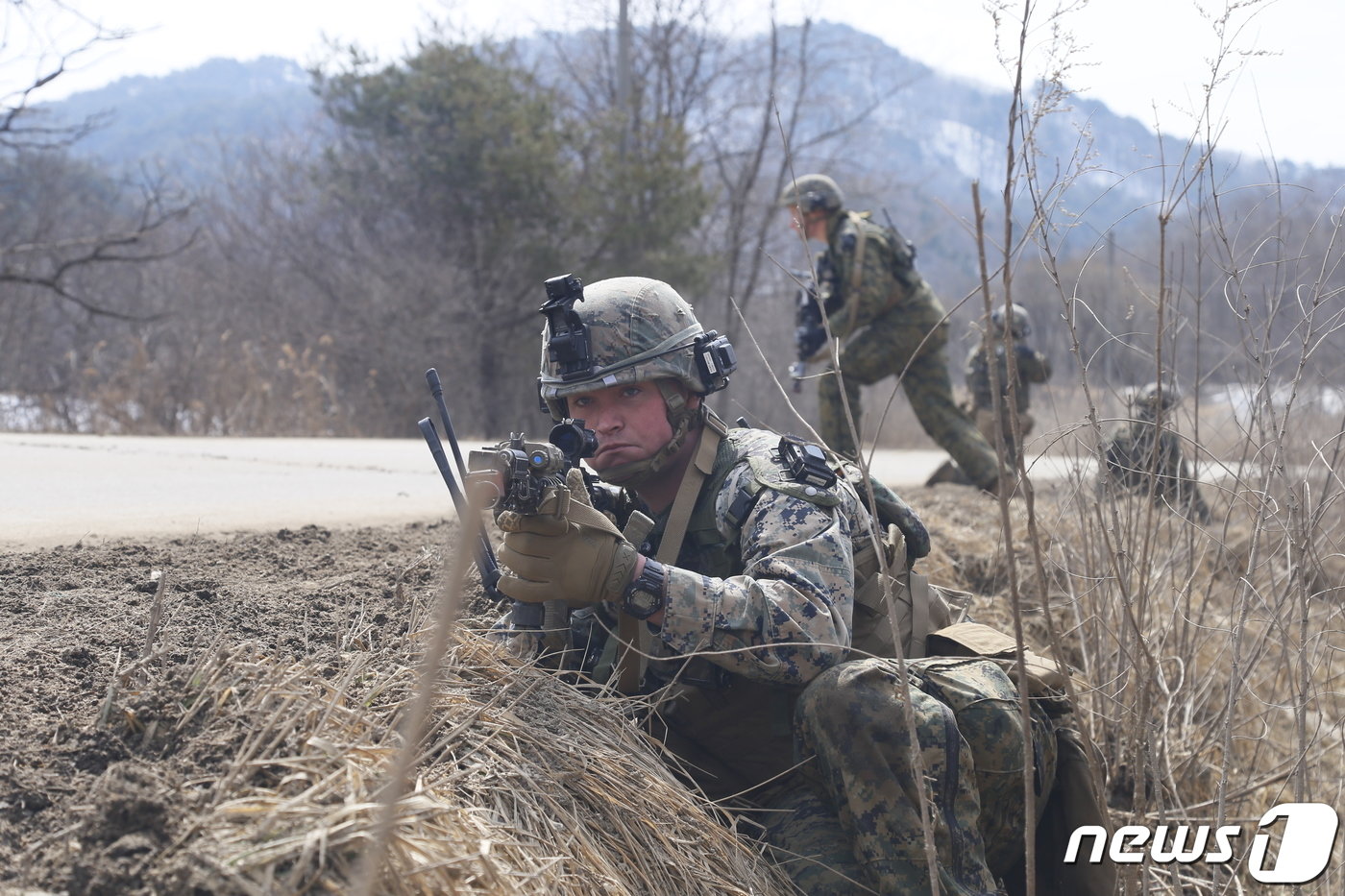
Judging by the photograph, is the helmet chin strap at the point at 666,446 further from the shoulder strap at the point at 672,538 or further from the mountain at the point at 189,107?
the mountain at the point at 189,107

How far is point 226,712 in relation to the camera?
1738mm

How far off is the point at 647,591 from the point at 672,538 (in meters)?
0.32

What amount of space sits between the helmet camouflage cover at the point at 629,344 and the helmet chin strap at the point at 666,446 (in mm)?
41

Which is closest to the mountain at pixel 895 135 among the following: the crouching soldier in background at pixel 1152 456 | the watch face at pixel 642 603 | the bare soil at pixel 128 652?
the crouching soldier in background at pixel 1152 456

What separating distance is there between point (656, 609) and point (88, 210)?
30864mm

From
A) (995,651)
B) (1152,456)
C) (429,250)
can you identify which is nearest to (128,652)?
(995,651)

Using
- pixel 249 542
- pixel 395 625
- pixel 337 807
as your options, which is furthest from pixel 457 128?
pixel 337 807

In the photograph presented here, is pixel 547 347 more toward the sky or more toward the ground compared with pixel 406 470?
more toward the sky

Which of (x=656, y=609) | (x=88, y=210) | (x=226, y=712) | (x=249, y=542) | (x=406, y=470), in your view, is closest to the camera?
(x=226, y=712)

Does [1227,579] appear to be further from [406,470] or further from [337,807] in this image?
[406,470]

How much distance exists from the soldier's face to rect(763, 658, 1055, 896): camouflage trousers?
27.5 inches

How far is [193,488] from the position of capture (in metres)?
5.38

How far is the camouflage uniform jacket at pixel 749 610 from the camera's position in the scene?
227 centimetres

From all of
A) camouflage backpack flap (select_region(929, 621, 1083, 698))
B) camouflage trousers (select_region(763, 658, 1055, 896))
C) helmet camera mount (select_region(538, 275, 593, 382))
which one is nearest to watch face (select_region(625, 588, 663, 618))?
camouflage trousers (select_region(763, 658, 1055, 896))
